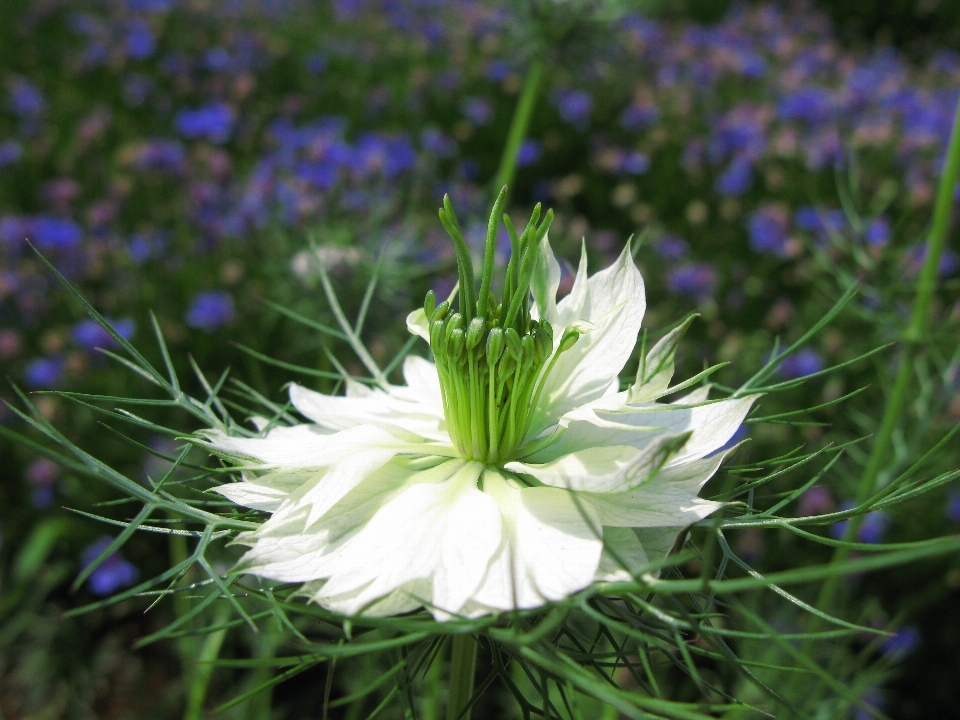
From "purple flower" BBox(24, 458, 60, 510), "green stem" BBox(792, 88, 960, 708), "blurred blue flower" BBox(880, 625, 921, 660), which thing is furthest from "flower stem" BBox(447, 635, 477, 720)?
"purple flower" BBox(24, 458, 60, 510)

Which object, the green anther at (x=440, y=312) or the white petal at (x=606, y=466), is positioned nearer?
the white petal at (x=606, y=466)

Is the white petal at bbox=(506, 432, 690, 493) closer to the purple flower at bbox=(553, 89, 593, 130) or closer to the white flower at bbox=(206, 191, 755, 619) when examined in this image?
the white flower at bbox=(206, 191, 755, 619)

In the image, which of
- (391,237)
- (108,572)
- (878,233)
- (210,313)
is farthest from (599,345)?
(878,233)

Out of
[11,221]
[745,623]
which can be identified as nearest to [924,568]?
[745,623]

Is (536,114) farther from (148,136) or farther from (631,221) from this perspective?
(148,136)

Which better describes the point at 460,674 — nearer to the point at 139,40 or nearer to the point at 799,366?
the point at 799,366

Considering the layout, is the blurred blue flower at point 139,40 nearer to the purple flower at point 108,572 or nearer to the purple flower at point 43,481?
the purple flower at point 43,481

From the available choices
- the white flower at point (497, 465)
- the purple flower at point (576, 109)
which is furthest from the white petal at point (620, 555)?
the purple flower at point (576, 109)
